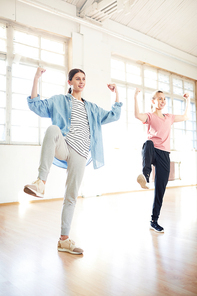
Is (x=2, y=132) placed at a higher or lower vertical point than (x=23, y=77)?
lower

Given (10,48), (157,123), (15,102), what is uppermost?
(10,48)

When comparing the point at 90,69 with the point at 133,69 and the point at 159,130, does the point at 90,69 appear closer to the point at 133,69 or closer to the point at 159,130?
the point at 133,69

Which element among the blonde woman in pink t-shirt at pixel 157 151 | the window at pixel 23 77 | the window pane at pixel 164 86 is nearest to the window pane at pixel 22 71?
the window at pixel 23 77

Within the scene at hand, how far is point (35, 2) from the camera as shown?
5.00m

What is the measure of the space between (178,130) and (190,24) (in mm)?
3004

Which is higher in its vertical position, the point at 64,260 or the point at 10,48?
→ the point at 10,48

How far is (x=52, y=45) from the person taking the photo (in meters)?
5.72

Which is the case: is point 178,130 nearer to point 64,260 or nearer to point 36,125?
point 36,125

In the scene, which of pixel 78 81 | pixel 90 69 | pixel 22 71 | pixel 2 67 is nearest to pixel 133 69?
pixel 90 69

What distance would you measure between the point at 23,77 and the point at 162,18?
157 inches

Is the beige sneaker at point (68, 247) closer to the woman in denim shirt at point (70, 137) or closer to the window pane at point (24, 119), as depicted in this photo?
the woman in denim shirt at point (70, 137)

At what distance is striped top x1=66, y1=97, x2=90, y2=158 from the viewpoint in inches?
83.0

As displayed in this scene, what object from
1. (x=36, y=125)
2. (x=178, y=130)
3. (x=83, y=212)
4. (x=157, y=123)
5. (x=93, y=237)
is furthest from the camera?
(x=178, y=130)

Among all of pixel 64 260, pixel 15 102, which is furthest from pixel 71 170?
pixel 15 102
